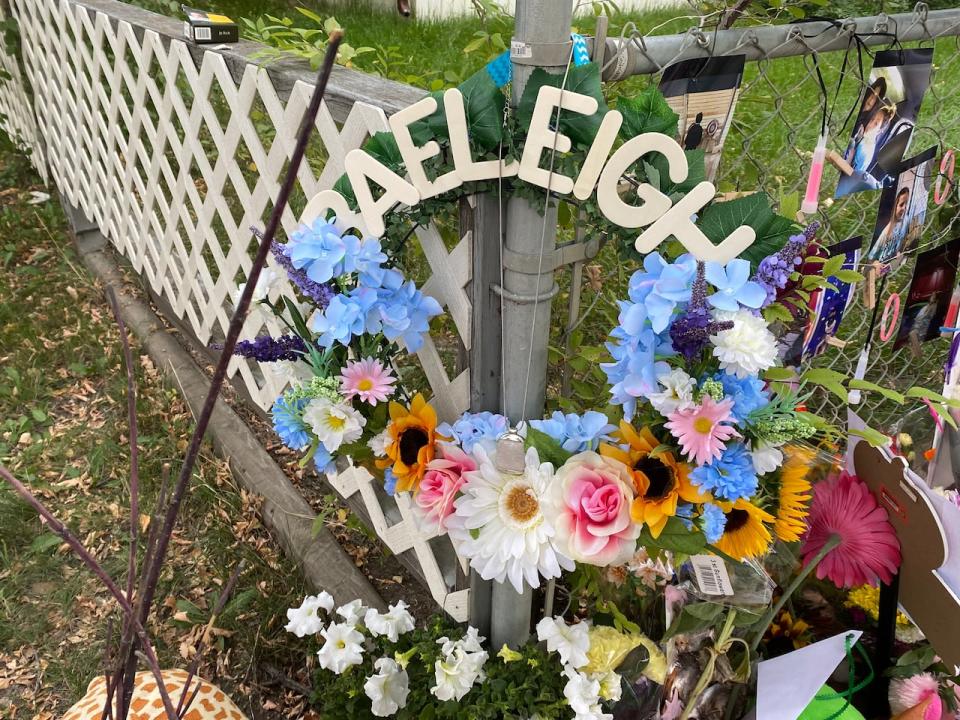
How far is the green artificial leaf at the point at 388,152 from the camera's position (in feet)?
2.84

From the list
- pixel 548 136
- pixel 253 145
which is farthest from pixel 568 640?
pixel 253 145

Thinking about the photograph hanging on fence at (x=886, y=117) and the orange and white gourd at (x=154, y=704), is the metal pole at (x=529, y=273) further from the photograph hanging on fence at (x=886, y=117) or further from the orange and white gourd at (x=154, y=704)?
the photograph hanging on fence at (x=886, y=117)

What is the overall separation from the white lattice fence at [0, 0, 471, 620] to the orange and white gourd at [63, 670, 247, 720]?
1.51 ft

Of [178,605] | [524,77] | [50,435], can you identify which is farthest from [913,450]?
[50,435]

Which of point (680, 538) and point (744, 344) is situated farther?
point (680, 538)

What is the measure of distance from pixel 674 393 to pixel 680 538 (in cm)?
20

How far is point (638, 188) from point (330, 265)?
384 mm

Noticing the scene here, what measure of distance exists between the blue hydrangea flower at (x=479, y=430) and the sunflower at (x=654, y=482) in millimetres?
167

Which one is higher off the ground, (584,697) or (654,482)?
(654,482)

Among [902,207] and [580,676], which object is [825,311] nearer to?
[902,207]

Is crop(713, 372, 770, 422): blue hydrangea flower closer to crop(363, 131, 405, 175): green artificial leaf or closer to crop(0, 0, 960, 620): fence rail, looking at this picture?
crop(0, 0, 960, 620): fence rail

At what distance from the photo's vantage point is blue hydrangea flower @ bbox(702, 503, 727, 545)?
0.77 m

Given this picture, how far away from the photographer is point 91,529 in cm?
191

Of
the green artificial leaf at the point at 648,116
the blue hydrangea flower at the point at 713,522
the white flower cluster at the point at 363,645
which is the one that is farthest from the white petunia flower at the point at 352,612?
the green artificial leaf at the point at 648,116
